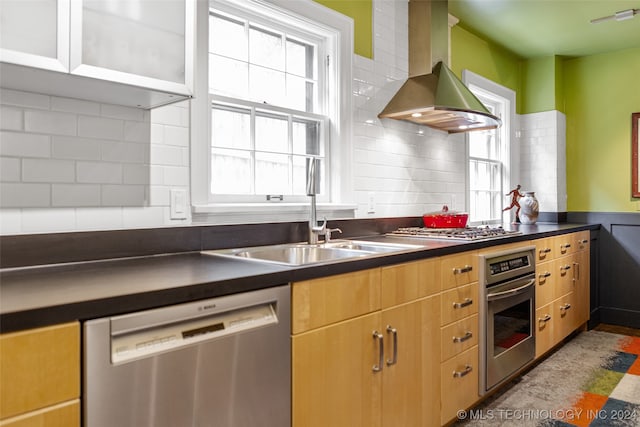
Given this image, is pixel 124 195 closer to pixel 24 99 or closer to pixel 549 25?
pixel 24 99

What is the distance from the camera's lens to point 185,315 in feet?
3.86

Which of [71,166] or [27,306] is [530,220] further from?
[27,306]

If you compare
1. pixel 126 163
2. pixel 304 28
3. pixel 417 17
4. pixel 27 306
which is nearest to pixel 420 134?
pixel 417 17

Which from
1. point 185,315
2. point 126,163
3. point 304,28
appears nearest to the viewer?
point 185,315

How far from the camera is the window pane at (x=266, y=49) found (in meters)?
2.36

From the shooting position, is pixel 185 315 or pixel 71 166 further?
pixel 71 166

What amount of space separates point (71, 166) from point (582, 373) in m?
3.25

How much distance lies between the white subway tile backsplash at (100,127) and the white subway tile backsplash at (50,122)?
0.08 ft

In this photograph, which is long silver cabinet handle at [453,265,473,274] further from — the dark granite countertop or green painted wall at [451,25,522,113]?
green painted wall at [451,25,522,113]

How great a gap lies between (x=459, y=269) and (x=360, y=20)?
1600mm

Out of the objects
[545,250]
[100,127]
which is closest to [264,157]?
[100,127]

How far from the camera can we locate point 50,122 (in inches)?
60.6

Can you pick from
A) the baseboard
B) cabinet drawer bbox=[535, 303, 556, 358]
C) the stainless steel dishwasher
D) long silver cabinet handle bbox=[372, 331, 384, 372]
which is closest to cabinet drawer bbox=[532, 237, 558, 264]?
cabinet drawer bbox=[535, 303, 556, 358]

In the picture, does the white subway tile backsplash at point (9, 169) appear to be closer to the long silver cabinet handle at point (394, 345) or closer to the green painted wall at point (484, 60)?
the long silver cabinet handle at point (394, 345)
